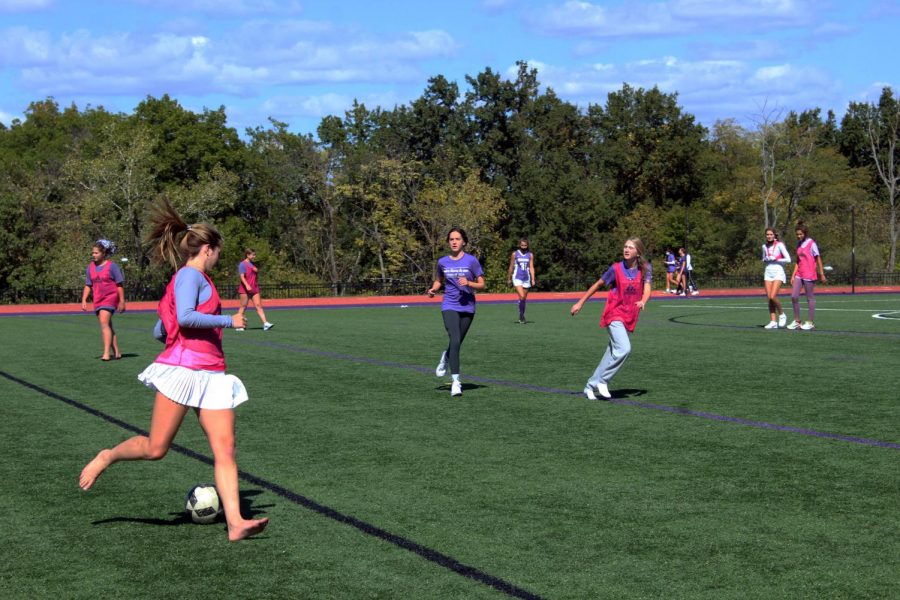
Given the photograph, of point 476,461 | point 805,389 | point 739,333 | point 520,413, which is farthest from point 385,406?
point 739,333

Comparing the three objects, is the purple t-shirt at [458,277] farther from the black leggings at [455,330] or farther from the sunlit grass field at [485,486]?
the sunlit grass field at [485,486]

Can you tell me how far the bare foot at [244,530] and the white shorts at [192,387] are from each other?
650mm

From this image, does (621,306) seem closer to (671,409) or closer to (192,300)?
(671,409)

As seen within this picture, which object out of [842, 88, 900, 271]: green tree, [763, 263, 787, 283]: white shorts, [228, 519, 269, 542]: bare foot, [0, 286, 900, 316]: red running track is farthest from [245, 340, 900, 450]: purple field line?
[842, 88, 900, 271]: green tree

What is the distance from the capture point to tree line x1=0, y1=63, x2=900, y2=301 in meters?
58.4

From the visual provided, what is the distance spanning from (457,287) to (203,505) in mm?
6867

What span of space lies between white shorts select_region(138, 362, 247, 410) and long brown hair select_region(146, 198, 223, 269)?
59 cm

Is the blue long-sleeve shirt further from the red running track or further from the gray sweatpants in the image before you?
the red running track

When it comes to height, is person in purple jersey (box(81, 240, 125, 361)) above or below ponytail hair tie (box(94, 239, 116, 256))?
below

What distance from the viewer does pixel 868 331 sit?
74.0 feet

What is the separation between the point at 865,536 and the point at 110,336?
Result: 13.7 metres

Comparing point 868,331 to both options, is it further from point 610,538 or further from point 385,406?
point 610,538

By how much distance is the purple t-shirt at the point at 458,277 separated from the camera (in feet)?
43.2

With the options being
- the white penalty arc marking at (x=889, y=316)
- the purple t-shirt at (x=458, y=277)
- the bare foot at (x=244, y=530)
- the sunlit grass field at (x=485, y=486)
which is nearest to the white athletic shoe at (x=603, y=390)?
the sunlit grass field at (x=485, y=486)
